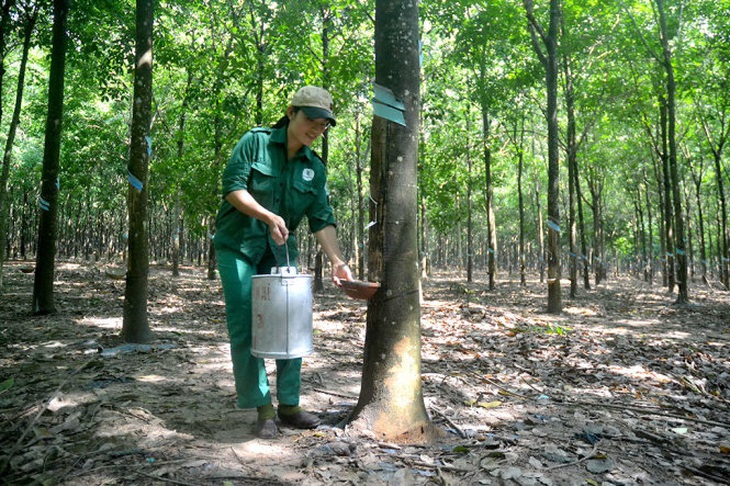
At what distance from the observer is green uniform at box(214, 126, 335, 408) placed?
2773mm

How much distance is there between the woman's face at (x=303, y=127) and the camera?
2818 mm

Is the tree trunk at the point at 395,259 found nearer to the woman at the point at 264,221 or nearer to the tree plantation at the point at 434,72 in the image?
the woman at the point at 264,221

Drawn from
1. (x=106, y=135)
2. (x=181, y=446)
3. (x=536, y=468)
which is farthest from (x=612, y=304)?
(x=106, y=135)

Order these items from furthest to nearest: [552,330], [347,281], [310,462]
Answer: [552,330]
[347,281]
[310,462]

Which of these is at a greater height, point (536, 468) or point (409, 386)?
point (409, 386)

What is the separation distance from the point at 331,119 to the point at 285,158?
0.42m

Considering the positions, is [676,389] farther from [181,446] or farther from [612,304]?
[612,304]

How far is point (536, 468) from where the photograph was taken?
2432 millimetres

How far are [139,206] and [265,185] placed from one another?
325cm

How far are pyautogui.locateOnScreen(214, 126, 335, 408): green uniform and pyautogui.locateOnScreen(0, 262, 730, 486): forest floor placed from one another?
0.33 metres

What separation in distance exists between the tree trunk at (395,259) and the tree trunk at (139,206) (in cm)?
357

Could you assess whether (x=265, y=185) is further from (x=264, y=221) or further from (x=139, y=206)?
(x=139, y=206)

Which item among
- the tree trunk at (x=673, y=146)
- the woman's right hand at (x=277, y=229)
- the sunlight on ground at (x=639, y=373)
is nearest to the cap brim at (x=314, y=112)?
the woman's right hand at (x=277, y=229)

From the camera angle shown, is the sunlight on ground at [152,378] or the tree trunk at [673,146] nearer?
the sunlight on ground at [152,378]
